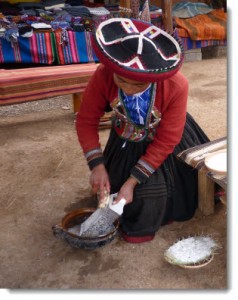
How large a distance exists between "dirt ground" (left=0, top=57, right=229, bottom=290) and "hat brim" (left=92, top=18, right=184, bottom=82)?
96cm

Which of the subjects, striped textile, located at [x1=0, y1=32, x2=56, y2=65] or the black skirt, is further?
striped textile, located at [x1=0, y1=32, x2=56, y2=65]

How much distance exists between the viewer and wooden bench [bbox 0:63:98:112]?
3926 millimetres

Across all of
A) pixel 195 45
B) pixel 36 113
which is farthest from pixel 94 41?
pixel 195 45

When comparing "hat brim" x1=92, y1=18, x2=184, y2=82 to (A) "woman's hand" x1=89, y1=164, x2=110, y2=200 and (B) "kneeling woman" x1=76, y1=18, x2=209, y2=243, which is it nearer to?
(B) "kneeling woman" x1=76, y1=18, x2=209, y2=243

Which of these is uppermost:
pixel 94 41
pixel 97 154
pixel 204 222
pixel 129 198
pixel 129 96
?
pixel 94 41

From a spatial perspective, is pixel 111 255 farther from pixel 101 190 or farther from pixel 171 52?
pixel 171 52

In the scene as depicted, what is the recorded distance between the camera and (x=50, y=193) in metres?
3.04

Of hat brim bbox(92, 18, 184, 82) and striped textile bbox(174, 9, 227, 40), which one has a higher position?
hat brim bbox(92, 18, 184, 82)

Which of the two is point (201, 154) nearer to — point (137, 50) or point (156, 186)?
point (156, 186)

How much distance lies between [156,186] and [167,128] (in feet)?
1.13

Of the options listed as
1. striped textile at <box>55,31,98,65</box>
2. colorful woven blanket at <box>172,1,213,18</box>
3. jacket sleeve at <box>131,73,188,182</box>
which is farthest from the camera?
colorful woven blanket at <box>172,1,213,18</box>

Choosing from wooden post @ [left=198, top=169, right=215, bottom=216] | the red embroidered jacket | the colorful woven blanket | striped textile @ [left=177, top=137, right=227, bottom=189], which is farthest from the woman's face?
the colorful woven blanket

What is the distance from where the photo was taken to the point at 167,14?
6.25 metres
